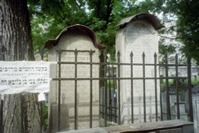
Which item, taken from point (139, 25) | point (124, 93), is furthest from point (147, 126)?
point (139, 25)

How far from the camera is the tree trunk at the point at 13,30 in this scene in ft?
8.74

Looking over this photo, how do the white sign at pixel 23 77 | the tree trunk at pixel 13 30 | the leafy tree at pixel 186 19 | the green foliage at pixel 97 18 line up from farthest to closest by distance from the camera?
the green foliage at pixel 97 18
the leafy tree at pixel 186 19
the tree trunk at pixel 13 30
the white sign at pixel 23 77

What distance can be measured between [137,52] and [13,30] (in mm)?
3208

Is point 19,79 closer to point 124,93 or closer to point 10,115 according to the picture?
point 10,115

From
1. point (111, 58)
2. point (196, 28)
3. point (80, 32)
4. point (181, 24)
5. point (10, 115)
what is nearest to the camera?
point (10, 115)

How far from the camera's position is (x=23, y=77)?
7.76 ft

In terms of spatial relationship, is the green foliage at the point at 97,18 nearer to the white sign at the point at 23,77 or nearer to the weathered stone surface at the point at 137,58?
the weathered stone surface at the point at 137,58

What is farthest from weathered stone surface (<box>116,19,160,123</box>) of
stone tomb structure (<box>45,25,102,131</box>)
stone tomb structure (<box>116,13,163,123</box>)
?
stone tomb structure (<box>45,25,102,131</box>)

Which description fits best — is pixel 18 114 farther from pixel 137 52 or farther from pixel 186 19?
pixel 186 19

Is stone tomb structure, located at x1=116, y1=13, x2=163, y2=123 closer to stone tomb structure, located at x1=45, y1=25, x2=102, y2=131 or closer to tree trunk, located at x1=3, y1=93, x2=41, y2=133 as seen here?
stone tomb structure, located at x1=45, y1=25, x2=102, y2=131

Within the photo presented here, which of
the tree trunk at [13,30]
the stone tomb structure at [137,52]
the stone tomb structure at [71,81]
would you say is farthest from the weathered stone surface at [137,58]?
the tree trunk at [13,30]

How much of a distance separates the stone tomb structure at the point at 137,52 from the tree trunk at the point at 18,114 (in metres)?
2.29

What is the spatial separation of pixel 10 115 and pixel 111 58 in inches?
425

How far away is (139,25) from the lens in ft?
16.3
